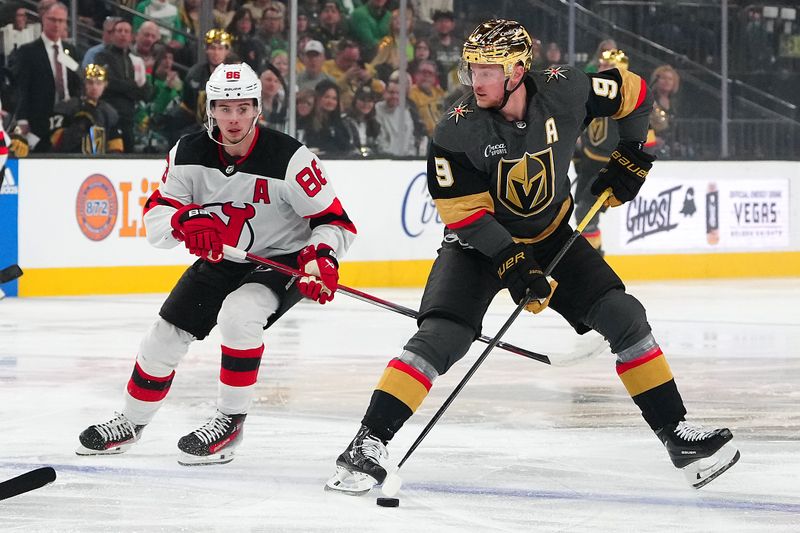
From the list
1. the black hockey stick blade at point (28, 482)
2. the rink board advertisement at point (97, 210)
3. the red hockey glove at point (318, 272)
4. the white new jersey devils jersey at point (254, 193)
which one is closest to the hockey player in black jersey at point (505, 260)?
the red hockey glove at point (318, 272)

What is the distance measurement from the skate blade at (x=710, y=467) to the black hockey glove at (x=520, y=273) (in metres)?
0.56

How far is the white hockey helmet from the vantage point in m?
3.79

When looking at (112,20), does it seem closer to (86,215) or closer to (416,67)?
(86,215)

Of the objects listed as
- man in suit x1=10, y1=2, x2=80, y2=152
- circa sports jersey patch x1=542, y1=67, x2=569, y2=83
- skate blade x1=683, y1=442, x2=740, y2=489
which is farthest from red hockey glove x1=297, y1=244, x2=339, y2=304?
man in suit x1=10, y1=2, x2=80, y2=152

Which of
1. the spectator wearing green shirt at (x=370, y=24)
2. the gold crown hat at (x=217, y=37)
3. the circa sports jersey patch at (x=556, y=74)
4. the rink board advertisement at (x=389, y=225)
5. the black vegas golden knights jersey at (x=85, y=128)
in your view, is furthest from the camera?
the spectator wearing green shirt at (x=370, y=24)

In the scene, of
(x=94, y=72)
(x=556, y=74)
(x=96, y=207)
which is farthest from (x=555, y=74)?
(x=94, y=72)

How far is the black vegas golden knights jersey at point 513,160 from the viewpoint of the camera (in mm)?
Result: 3498

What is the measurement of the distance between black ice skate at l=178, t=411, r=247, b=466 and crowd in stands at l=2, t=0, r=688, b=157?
15.3ft

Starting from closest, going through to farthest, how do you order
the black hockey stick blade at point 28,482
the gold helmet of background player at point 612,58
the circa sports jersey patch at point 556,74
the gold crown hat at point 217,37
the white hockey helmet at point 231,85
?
the black hockey stick blade at point 28,482 < the circa sports jersey patch at point 556,74 < the white hockey helmet at point 231,85 < the gold crown hat at point 217,37 < the gold helmet of background player at point 612,58

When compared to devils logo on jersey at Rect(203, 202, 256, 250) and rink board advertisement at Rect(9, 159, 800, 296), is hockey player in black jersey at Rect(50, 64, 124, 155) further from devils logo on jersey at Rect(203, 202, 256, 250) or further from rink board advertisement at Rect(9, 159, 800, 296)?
devils logo on jersey at Rect(203, 202, 256, 250)

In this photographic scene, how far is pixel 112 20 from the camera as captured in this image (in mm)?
8344

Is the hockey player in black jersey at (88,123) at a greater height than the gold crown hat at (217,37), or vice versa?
the gold crown hat at (217,37)

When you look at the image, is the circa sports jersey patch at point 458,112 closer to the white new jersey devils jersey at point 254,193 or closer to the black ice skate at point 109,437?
the white new jersey devils jersey at point 254,193

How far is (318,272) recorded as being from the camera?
3756 mm
